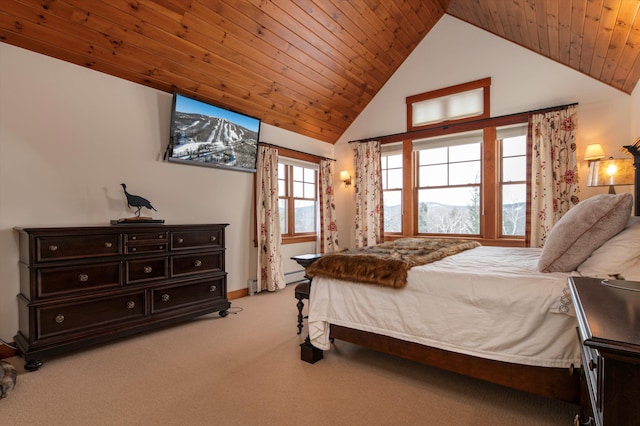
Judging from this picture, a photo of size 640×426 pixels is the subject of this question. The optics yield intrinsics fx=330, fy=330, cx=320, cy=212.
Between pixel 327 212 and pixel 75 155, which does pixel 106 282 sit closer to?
pixel 75 155

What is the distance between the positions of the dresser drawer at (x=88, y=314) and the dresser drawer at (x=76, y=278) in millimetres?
110

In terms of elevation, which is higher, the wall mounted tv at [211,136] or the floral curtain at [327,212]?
the wall mounted tv at [211,136]

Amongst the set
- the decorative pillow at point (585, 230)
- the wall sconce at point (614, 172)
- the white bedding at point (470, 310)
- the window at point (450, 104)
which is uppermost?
the window at point (450, 104)

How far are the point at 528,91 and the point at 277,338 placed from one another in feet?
14.6

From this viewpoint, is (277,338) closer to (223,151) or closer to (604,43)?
(223,151)

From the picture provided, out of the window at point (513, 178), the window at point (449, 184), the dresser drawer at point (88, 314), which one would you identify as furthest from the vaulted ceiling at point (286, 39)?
the dresser drawer at point (88, 314)

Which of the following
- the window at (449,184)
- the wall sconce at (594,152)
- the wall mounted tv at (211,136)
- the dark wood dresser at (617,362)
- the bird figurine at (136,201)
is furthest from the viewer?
the window at (449,184)

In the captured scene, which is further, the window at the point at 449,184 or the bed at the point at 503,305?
the window at the point at 449,184

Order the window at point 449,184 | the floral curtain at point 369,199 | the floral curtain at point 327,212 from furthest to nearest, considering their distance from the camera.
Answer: the floral curtain at point 327,212, the floral curtain at point 369,199, the window at point 449,184

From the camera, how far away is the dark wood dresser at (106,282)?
2455mm

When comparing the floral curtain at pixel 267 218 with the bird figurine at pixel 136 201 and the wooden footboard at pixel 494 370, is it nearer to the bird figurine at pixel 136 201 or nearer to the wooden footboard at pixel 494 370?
the bird figurine at pixel 136 201

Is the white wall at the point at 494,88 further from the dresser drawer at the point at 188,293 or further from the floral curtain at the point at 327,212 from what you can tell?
the dresser drawer at the point at 188,293

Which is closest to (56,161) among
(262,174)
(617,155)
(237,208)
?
(237,208)

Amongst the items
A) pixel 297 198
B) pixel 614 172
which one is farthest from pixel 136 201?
pixel 614 172
